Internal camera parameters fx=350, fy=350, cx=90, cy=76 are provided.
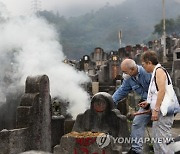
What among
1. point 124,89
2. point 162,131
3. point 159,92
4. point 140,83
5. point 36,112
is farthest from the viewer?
point 36,112

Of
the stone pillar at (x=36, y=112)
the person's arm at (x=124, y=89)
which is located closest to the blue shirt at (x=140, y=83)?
the person's arm at (x=124, y=89)

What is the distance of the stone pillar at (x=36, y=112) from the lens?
6.57 metres

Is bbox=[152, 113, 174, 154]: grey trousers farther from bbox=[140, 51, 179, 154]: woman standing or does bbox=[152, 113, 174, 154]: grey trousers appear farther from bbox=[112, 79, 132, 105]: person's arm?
bbox=[112, 79, 132, 105]: person's arm

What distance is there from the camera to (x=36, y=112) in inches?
267

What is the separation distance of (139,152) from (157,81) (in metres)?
1.46

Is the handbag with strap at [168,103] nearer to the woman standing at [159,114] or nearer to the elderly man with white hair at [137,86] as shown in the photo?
the woman standing at [159,114]

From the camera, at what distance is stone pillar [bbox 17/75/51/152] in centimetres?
657

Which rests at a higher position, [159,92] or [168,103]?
[159,92]

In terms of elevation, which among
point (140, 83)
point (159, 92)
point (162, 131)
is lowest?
point (162, 131)

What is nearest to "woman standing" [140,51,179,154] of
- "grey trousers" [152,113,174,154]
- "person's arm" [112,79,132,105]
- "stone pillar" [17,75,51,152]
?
"grey trousers" [152,113,174,154]

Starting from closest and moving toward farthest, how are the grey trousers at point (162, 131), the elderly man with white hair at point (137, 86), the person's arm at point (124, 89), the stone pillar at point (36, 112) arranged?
the grey trousers at point (162, 131), the elderly man with white hair at point (137, 86), the person's arm at point (124, 89), the stone pillar at point (36, 112)

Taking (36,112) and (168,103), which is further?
(36,112)

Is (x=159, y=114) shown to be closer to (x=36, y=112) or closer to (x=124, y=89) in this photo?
(x=124, y=89)

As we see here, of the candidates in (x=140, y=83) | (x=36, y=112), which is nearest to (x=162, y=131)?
(x=140, y=83)
